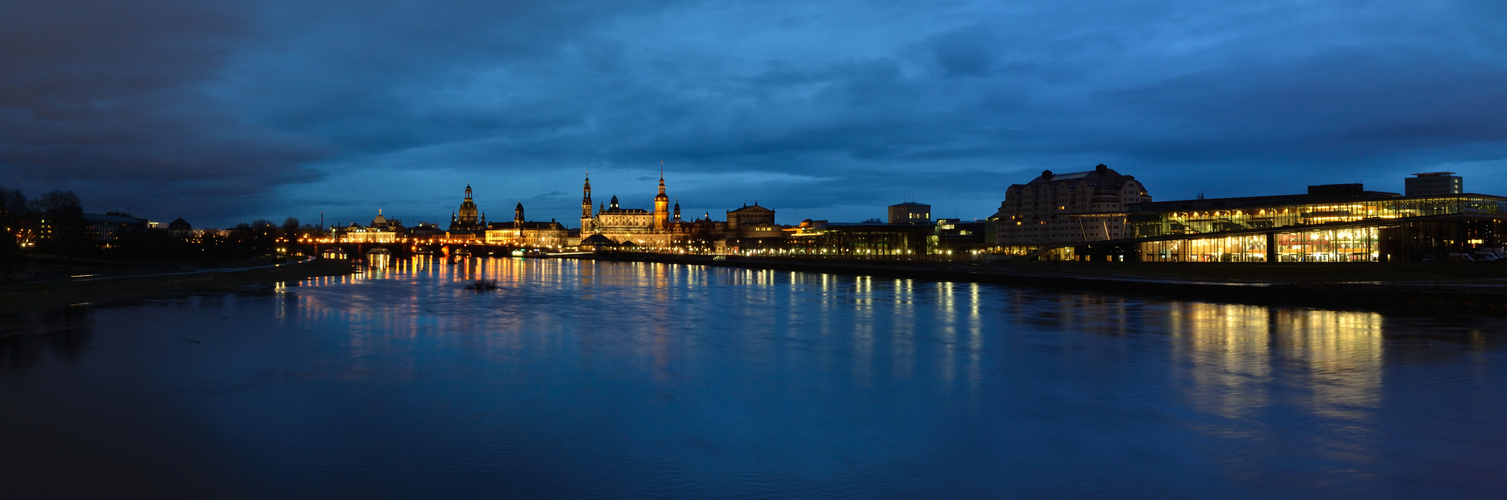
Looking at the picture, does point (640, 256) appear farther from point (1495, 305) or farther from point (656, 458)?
point (656, 458)

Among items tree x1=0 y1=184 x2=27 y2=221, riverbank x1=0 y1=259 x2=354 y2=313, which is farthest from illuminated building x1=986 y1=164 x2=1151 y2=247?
tree x1=0 y1=184 x2=27 y2=221

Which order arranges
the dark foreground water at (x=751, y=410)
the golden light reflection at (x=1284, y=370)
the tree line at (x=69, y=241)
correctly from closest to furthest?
the dark foreground water at (x=751, y=410)
the golden light reflection at (x=1284, y=370)
the tree line at (x=69, y=241)

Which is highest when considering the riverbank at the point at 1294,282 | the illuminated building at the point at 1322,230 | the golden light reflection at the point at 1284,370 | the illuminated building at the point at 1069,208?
the illuminated building at the point at 1069,208

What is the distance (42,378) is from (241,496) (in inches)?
388

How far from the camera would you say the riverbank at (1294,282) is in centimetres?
2881

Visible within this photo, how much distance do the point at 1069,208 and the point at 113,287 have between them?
306 ft

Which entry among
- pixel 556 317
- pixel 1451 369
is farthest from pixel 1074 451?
pixel 556 317

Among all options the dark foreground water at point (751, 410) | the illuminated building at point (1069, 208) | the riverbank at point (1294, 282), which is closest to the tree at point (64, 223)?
the dark foreground water at point (751, 410)

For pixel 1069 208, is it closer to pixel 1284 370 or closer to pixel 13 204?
pixel 1284 370

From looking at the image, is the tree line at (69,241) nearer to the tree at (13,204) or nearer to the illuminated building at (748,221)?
the tree at (13,204)

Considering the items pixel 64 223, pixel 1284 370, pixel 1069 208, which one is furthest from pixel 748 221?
pixel 1284 370

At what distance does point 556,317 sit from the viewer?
29750 millimetres

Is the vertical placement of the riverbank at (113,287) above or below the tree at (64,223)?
below

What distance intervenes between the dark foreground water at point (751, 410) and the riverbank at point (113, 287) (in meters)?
5.77
